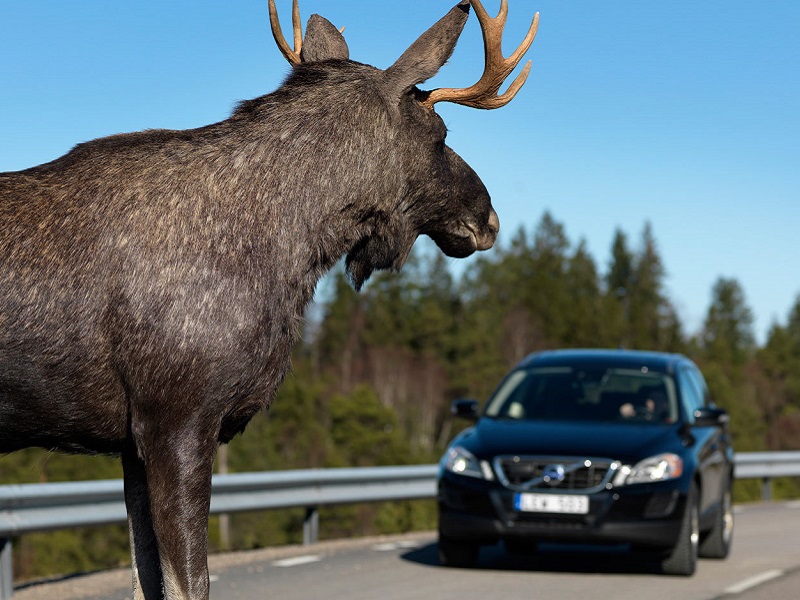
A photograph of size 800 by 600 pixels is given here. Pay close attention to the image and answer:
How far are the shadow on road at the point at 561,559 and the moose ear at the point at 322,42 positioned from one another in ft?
18.4

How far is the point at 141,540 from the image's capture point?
17.8ft

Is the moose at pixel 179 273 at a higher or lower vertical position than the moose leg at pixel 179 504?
higher

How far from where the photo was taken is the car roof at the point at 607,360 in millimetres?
12211

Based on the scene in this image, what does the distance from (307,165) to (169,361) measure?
1.08m

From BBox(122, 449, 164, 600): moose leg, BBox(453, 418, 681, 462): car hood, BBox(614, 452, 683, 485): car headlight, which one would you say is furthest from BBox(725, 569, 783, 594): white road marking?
BBox(122, 449, 164, 600): moose leg

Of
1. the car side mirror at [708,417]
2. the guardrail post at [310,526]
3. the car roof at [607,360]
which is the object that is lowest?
the guardrail post at [310,526]

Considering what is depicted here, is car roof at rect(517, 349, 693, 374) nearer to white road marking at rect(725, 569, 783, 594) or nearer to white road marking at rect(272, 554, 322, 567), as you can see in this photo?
white road marking at rect(725, 569, 783, 594)

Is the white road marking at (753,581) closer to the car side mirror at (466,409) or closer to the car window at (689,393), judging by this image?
the car window at (689,393)

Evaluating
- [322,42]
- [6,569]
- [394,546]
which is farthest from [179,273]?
[394,546]

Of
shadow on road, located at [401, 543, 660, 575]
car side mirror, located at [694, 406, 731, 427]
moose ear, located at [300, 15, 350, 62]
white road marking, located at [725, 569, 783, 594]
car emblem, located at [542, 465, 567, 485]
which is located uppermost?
moose ear, located at [300, 15, 350, 62]

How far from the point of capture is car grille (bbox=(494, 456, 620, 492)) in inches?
408

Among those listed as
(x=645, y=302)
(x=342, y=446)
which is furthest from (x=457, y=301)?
(x=342, y=446)

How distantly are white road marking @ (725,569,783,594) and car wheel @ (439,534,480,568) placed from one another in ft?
6.90

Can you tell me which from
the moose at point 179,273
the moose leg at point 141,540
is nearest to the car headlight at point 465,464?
the moose at point 179,273
